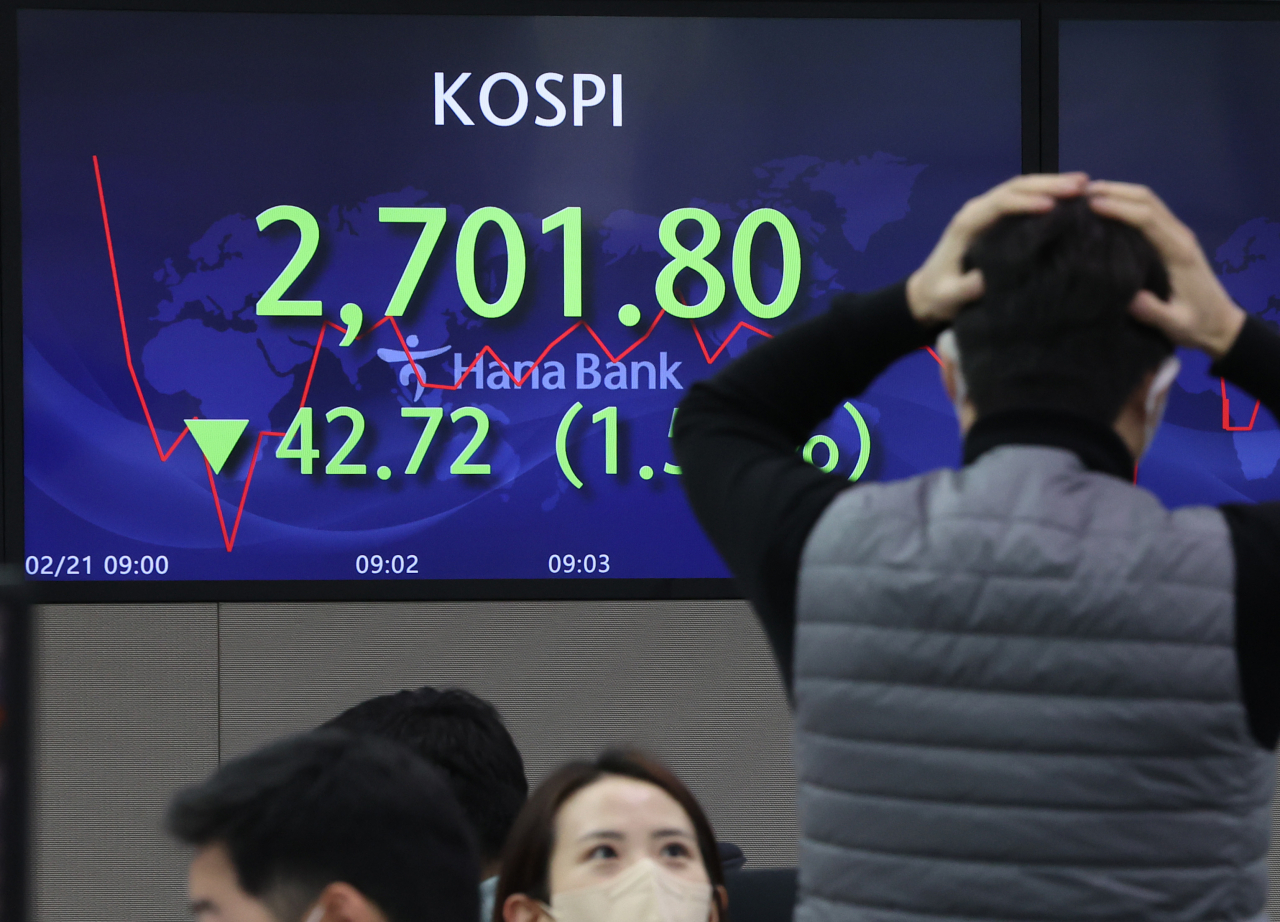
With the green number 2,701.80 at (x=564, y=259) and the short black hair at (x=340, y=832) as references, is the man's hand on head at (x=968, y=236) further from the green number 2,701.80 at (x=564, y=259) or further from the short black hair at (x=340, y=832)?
the green number 2,701.80 at (x=564, y=259)

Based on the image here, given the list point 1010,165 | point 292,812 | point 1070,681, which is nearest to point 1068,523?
point 1070,681

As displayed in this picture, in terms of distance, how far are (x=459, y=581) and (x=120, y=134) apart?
102cm

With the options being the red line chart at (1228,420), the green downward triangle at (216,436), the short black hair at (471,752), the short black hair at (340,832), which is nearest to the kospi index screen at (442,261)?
the green downward triangle at (216,436)

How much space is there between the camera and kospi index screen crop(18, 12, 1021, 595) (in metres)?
2.51

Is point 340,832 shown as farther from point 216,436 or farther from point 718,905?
point 216,436

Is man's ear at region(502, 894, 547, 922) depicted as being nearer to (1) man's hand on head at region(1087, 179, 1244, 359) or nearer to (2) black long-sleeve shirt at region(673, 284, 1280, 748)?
(2) black long-sleeve shirt at region(673, 284, 1280, 748)

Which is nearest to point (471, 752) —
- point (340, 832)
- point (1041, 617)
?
point (340, 832)

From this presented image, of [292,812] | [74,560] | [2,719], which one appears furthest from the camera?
[74,560]

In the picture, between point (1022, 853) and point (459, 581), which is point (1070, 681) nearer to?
point (1022, 853)

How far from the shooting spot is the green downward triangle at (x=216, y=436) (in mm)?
2506

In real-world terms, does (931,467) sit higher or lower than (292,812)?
higher

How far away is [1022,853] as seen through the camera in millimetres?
734

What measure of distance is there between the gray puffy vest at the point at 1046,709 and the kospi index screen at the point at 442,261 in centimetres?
178
